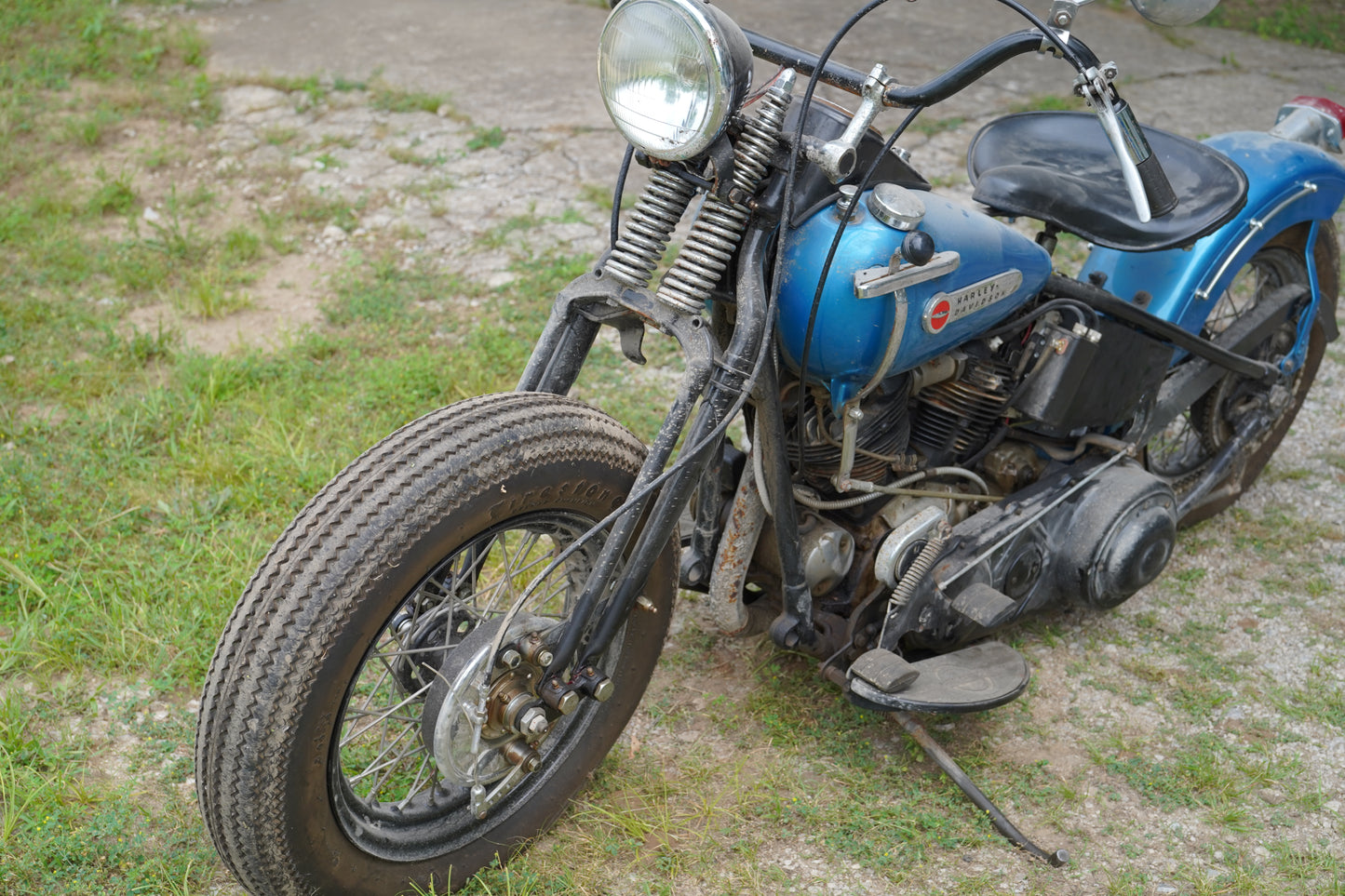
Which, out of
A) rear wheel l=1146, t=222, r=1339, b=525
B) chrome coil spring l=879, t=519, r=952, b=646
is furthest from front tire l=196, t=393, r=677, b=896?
rear wheel l=1146, t=222, r=1339, b=525

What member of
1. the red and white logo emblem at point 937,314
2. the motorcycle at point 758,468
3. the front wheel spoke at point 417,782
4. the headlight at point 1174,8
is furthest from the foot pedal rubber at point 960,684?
the headlight at point 1174,8

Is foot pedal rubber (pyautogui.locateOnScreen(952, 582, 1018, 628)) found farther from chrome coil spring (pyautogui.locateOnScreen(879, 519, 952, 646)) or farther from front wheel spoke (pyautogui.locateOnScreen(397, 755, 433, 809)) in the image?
front wheel spoke (pyautogui.locateOnScreen(397, 755, 433, 809))

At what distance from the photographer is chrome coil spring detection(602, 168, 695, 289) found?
1.89 meters

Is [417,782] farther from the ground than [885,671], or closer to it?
closer to it

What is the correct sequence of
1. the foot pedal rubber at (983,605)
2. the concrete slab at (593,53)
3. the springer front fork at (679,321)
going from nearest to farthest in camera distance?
1. the springer front fork at (679,321)
2. the foot pedal rubber at (983,605)
3. the concrete slab at (593,53)

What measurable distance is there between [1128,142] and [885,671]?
107cm

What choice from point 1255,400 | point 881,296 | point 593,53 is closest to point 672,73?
point 881,296

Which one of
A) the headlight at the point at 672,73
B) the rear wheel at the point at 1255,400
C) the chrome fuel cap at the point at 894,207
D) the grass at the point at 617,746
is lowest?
the grass at the point at 617,746

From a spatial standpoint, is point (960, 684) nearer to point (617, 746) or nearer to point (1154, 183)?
point (617, 746)

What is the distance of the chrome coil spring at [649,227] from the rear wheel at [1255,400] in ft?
5.82

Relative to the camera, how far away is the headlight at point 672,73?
64.7 inches

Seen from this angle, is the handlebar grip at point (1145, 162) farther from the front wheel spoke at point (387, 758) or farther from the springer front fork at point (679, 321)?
the front wheel spoke at point (387, 758)

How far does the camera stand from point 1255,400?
3.15m

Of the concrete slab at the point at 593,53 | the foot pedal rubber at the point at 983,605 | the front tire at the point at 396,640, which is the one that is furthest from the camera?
the concrete slab at the point at 593,53
